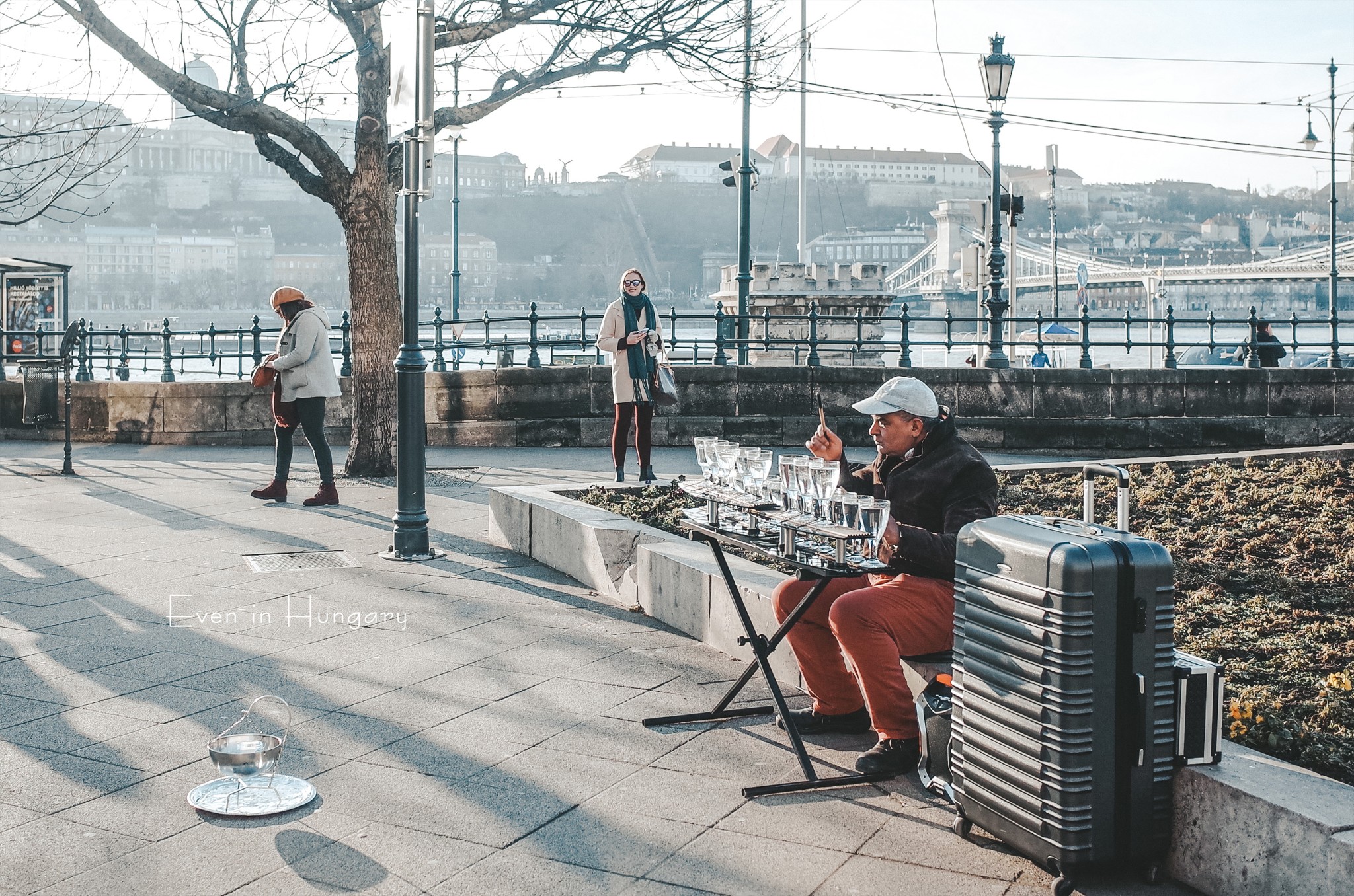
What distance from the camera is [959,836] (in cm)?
347

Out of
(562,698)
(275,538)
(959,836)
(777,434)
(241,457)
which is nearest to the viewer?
(959,836)

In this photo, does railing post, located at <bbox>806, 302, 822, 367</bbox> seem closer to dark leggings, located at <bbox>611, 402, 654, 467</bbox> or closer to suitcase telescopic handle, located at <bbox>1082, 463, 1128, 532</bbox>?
dark leggings, located at <bbox>611, 402, 654, 467</bbox>

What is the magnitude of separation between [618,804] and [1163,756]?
1.42 meters

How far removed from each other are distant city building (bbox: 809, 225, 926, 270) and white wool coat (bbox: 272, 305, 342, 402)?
122 meters

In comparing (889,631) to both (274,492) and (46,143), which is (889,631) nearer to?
(274,492)

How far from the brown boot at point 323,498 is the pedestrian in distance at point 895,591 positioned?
5.57m

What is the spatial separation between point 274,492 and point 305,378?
3.07 ft

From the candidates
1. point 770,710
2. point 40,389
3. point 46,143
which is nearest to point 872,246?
point 40,389

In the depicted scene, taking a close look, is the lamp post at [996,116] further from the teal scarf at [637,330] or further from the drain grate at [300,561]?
the drain grate at [300,561]

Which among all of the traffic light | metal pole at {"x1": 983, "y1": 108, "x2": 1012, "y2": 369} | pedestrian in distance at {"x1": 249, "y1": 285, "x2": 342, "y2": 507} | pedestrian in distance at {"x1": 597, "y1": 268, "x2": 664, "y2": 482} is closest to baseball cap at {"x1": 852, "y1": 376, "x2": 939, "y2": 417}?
pedestrian in distance at {"x1": 597, "y1": 268, "x2": 664, "y2": 482}

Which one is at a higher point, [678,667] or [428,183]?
[428,183]

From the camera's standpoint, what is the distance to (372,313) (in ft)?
34.8

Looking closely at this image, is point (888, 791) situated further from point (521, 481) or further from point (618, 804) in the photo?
point (521, 481)

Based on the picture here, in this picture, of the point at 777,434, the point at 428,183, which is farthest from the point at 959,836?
the point at 777,434
